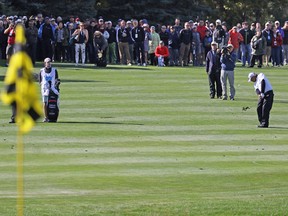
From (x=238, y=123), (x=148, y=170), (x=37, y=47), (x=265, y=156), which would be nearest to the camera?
(x=148, y=170)

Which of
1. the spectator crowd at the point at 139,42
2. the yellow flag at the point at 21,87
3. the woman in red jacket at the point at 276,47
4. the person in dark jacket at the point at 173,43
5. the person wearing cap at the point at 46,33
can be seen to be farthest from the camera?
the woman in red jacket at the point at 276,47

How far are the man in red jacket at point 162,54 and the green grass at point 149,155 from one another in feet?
22.9

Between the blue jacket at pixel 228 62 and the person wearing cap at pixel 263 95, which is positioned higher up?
the blue jacket at pixel 228 62

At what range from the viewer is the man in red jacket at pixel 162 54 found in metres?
44.2

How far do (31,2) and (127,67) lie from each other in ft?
29.2

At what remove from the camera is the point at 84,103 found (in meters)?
31.8

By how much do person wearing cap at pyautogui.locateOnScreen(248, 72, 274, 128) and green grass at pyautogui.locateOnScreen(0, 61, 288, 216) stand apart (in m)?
0.36

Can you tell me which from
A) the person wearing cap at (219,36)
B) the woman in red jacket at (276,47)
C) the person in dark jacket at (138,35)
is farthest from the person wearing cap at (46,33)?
the woman in red jacket at (276,47)

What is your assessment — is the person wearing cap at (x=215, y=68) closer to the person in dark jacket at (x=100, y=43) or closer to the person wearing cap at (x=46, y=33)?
the person in dark jacket at (x=100, y=43)

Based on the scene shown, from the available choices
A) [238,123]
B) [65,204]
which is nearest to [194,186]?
[65,204]

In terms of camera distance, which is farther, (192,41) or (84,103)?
(192,41)

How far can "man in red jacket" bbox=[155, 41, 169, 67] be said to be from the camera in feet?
145

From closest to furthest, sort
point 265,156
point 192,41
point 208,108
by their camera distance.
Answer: point 265,156 → point 208,108 → point 192,41

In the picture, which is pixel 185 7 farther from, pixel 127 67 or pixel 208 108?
pixel 208 108
